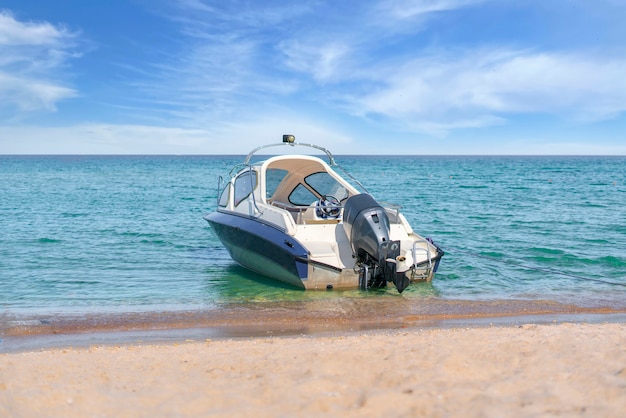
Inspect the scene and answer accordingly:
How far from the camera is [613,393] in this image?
14.3 feet

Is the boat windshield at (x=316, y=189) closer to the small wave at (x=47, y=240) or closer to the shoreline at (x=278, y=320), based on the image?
the shoreline at (x=278, y=320)

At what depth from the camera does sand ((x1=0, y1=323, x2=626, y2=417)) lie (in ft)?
13.8

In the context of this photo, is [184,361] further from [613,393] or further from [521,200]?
[521,200]

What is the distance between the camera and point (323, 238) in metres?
10.5

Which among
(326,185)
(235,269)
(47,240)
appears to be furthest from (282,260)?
(47,240)

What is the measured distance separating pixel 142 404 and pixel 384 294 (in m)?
6.27

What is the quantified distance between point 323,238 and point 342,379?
5.73 meters

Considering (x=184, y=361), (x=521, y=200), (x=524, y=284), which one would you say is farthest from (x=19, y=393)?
(x=521, y=200)

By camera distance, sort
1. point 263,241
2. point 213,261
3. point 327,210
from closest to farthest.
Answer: point 263,241
point 327,210
point 213,261

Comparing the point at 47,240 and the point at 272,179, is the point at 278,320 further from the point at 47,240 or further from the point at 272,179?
the point at 47,240

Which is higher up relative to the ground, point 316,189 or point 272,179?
point 272,179

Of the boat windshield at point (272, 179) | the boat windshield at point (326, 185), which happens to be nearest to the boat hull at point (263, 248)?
the boat windshield at point (272, 179)

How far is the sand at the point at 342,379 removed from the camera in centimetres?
Answer: 421

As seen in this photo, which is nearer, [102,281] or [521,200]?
[102,281]
